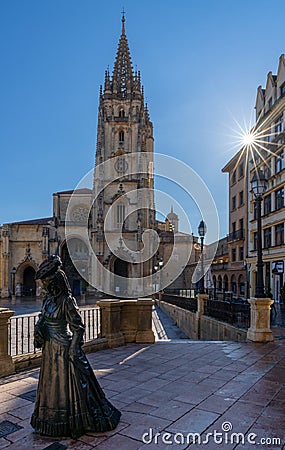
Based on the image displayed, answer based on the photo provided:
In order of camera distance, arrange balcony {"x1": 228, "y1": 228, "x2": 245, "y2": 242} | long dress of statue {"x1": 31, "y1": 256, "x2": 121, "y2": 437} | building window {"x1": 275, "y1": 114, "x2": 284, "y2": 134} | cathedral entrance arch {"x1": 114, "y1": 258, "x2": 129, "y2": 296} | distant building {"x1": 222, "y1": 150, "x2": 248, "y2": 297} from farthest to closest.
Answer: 1. cathedral entrance arch {"x1": 114, "y1": 258, "x2": 129, "y2": 296}
2. balcony {"x1": 228, "y1": 228, "x2": 245, "y2": 242}
3. distant building {"x1": 222, "y1": 150, "x2": 248, "y2": 297}
4. building window {"x1": 275, "y1": 114, "x2": 284, "y2": 134}
5. long dress of statue {"x1": 31, "y1": 256, "x2": 121, "y2": 437}

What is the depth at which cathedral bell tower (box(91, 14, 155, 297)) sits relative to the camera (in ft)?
142

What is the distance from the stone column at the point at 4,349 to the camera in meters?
6.21

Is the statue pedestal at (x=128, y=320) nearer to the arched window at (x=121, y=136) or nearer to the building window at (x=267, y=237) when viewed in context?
the building window at (x=267, y=237)

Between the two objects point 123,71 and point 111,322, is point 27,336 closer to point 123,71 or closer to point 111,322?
point 111,322

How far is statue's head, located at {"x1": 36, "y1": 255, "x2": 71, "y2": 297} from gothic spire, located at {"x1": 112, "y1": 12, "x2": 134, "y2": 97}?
50.9 metres

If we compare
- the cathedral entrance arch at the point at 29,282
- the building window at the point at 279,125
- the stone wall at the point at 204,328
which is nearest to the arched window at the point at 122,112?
the cathedral entrance arch at the point at 29,282

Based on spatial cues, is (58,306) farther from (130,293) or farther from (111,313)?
(130,293)

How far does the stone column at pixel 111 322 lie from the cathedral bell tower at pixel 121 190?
32.4 m

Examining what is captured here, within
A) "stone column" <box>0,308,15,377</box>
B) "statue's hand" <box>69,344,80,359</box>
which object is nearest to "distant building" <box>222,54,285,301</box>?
"stone column" <box>0,308,15,377</box>

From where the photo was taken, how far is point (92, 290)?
1718 inches

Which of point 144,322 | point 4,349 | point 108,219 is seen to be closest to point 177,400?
point 4,349

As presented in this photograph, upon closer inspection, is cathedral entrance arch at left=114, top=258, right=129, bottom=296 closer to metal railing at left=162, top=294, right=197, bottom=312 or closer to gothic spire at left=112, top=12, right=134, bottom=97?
metal railing at left=162, top=294, right=197, bottom=312

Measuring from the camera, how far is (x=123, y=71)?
55.0 m

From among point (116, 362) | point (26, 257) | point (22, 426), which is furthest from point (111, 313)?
point (26, 257)
